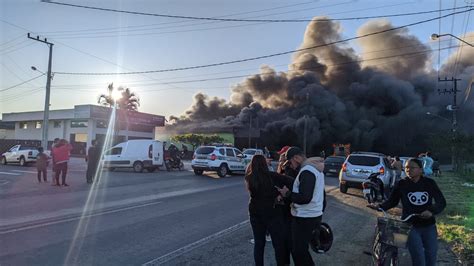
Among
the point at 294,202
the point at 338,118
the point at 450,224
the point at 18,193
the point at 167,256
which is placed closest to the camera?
the point at 294,202

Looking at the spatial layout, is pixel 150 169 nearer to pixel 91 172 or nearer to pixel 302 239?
pixel 91 172

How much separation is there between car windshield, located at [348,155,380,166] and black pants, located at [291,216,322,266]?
1189 centimetres

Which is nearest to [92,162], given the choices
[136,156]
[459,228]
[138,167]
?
[138,167]

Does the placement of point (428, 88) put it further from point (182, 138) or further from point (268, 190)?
point (268, 190)

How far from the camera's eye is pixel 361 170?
15336 millimetres

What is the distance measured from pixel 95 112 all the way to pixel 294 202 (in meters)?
41.0

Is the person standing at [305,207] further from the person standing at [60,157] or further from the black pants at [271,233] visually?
the person standing at [60,157]

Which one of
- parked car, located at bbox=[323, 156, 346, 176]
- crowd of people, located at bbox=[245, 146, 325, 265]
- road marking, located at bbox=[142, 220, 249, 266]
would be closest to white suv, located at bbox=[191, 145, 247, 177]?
parked car, located at bbox=[323, 156, 346, 176]

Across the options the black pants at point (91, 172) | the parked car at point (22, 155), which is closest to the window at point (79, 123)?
the parked car at point (22, 155)

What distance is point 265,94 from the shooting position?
76.8 meters

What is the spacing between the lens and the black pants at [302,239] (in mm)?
4297

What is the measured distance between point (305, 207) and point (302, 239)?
1.08 feet

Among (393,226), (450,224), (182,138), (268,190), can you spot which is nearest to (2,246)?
(268,190)

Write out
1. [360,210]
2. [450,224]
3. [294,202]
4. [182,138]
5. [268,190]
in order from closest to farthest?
[294,202] → [268,190] → [450,224] → [360,210] → [182,138]
